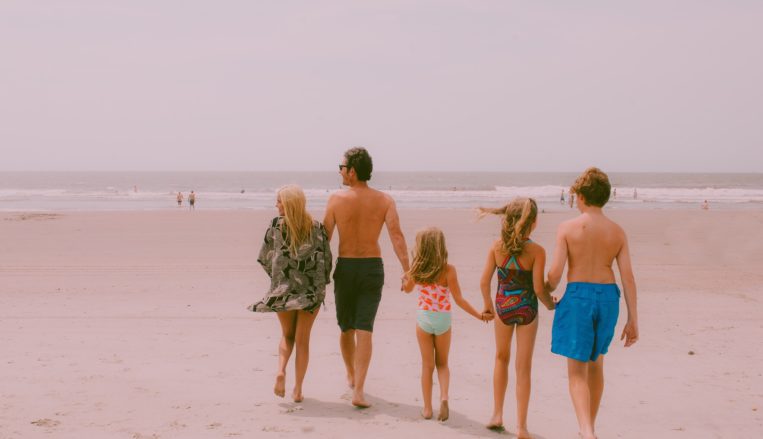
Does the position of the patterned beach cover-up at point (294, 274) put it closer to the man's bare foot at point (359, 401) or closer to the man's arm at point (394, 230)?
the man's arm at point (394, 230)

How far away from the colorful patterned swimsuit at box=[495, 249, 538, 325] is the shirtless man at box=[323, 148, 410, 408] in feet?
2.88

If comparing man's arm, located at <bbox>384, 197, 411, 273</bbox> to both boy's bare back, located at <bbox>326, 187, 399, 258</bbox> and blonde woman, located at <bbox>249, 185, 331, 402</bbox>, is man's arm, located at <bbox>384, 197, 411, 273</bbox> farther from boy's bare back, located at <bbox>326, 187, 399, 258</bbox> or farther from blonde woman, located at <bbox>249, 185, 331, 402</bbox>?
blonde woman, located at <bbox>249, 185, 331, 402</bbox>

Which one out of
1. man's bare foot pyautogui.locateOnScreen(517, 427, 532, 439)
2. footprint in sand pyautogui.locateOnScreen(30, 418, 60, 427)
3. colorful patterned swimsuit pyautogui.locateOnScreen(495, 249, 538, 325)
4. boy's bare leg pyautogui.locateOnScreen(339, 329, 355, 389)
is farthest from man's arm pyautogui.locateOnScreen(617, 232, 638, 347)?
footprint in sand pyautogui.locateOnScreen(30, 418, 60, 427)

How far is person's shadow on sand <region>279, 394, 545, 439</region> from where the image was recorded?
451 centimetres

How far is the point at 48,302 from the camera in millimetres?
8820

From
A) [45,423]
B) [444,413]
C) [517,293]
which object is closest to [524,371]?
[517,293]

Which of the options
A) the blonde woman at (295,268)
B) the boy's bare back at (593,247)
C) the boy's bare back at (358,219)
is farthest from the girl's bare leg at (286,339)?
the boy's bare back at (593,247)

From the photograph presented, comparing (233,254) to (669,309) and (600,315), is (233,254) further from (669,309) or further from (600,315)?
(600,315)

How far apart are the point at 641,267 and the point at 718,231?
9838 mm

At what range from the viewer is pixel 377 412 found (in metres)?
4.83

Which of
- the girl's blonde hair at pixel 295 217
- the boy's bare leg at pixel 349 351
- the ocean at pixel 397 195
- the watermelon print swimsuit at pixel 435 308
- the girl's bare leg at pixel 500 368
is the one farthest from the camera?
the ocean at pixel 397 195

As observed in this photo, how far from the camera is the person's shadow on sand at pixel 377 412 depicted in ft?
14.8

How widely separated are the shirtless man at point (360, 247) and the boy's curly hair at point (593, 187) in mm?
1403

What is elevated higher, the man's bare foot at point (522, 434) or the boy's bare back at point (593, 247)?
the boy's bare back at point (593, 247)
